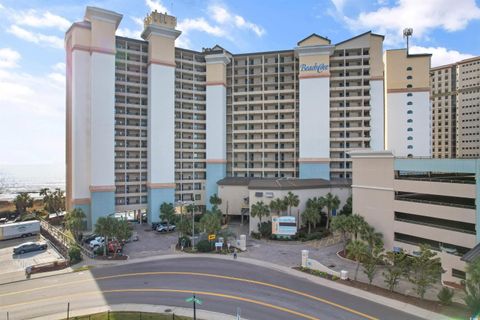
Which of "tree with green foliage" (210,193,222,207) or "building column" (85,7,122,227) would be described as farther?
"tree with green foliage" (210,193,222,207)

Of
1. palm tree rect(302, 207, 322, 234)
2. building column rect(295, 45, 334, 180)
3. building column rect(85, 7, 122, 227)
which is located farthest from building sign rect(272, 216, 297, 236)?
building column rect(85, 7, 122, 227)

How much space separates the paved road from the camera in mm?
26781

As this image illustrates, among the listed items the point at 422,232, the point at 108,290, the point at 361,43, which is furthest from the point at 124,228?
the point at 361,43

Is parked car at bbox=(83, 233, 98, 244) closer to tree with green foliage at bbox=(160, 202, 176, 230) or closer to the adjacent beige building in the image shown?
tree with green foliage at bbox=(160, 202, 176, 230)

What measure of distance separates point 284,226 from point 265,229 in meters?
4.33

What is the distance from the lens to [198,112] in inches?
3088

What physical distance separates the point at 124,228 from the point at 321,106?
5363 centimetres

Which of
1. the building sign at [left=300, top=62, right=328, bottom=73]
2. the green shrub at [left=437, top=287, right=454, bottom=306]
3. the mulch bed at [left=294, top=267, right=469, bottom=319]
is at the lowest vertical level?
the mulch bed at [left=294, top=267, right=469, bottom=319]

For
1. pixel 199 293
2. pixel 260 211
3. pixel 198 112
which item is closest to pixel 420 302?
pixel 199 293

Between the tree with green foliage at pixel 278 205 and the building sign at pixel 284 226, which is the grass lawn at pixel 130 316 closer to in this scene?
the building sign at pixel 284 226

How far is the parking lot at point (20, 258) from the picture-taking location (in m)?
39.9

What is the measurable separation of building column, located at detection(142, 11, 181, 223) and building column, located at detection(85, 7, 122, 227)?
8449 millimetres

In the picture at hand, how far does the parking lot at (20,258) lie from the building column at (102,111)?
1457cm

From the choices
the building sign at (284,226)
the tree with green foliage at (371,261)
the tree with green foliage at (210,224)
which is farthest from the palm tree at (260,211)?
the tree with green foliage at (371,261)
